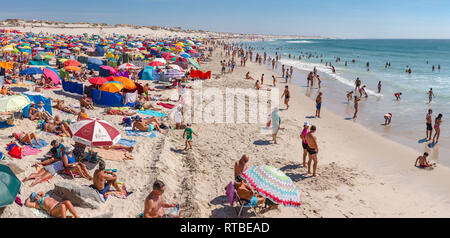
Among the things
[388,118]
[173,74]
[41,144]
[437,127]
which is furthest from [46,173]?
[388,118]

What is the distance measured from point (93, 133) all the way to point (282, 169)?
16.0ft

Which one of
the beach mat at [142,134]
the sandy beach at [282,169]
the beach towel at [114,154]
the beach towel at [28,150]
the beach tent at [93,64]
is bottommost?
the sandy beach at [282,169]

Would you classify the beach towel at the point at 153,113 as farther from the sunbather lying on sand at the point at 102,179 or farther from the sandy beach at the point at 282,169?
the sunbather lying on sand at the point at 102,179

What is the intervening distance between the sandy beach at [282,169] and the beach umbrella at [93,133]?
0.78 m

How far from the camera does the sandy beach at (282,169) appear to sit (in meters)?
5.89

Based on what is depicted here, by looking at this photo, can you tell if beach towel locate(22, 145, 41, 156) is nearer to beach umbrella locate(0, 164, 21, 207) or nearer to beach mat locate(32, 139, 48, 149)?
beach mat locate(32, 139, 48, 149)

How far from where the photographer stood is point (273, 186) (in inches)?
196

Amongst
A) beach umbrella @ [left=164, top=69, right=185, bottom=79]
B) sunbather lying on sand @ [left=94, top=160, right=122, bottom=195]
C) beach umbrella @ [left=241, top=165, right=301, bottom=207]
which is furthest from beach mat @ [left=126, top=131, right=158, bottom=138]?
beach umbrella @ [left=164, top=69, right=185, bottom=79]

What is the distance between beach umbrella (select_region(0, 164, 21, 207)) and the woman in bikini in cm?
40

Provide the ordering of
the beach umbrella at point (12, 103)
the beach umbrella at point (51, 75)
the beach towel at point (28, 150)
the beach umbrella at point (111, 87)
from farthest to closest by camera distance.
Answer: the beach umbrella at point (51, 75) → the beach umbrella at point (111, 87) → the beach umbrella at point (12, 103) → the beach towel at point (28, 150)

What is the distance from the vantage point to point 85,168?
6258mm

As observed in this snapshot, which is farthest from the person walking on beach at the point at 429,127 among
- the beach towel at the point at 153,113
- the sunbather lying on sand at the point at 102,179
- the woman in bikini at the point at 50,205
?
the woman in bikini at the point at 50,205
